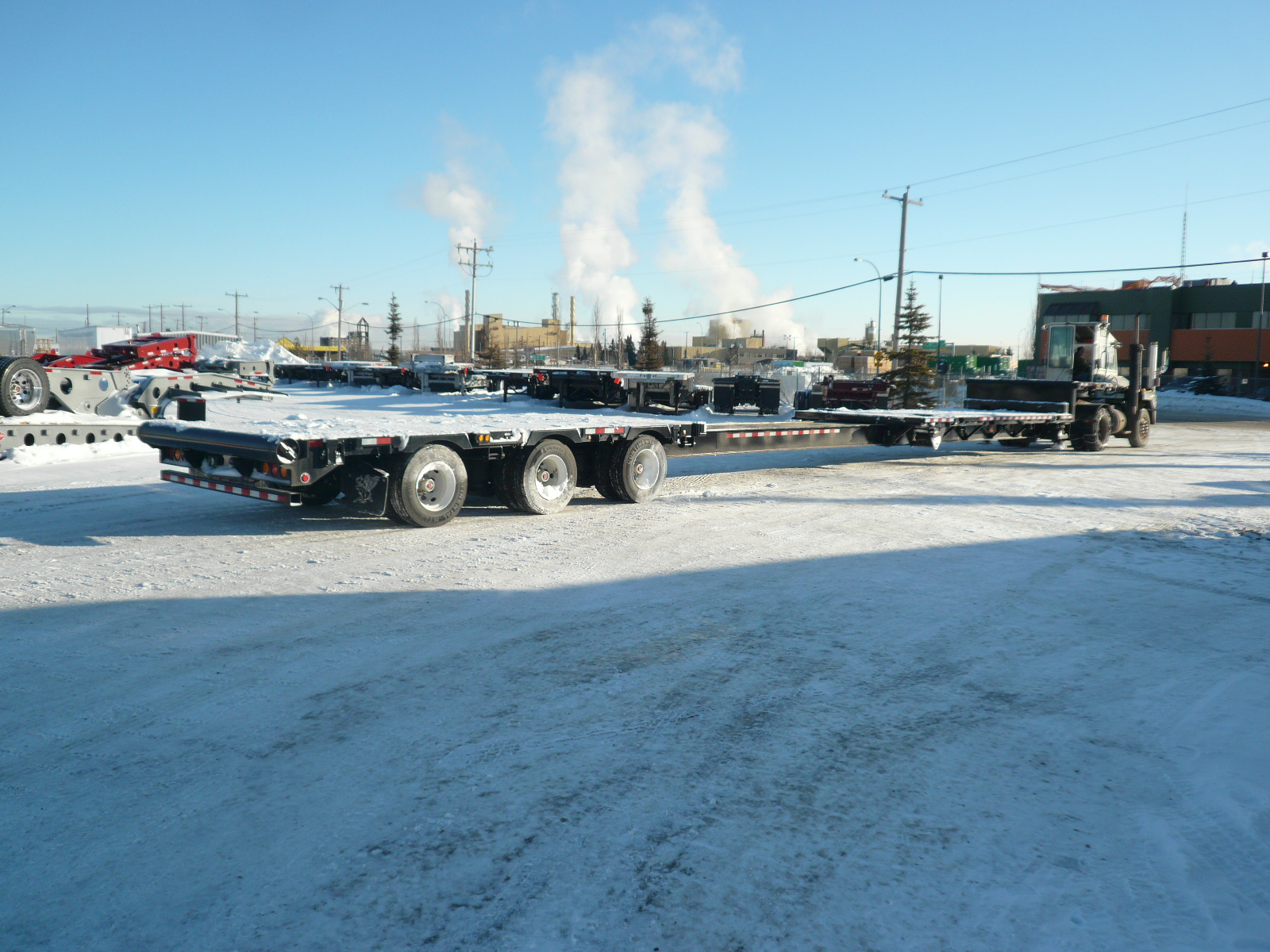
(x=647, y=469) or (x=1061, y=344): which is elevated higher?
(x=1061, y=344)

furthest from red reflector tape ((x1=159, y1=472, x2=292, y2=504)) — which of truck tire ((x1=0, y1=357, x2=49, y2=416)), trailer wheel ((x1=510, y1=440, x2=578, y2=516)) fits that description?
truck tire ((x1=0, y1=357, x2=49, y2=416))

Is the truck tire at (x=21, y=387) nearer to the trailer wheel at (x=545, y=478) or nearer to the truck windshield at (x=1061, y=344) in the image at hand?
the trailer wheel at (x=545, y=478)

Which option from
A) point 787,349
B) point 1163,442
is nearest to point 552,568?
point 1163,442

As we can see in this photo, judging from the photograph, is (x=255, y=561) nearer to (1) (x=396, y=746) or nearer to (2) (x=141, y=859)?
(1) (x=396, y=746)

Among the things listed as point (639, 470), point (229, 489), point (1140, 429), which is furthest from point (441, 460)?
point (1140, 429)

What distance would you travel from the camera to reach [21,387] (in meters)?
15.4

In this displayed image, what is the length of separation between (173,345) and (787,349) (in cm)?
9737

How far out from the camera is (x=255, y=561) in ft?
25.2

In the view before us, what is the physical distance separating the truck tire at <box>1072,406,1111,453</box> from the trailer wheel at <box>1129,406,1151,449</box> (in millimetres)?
1137

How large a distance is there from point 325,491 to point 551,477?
2507 mm

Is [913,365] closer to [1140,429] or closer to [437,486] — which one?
[1140,429]

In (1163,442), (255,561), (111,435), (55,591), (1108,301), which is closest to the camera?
(55,591)

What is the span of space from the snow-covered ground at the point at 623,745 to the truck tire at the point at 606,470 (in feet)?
7.89

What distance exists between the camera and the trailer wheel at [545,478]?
9906mm
